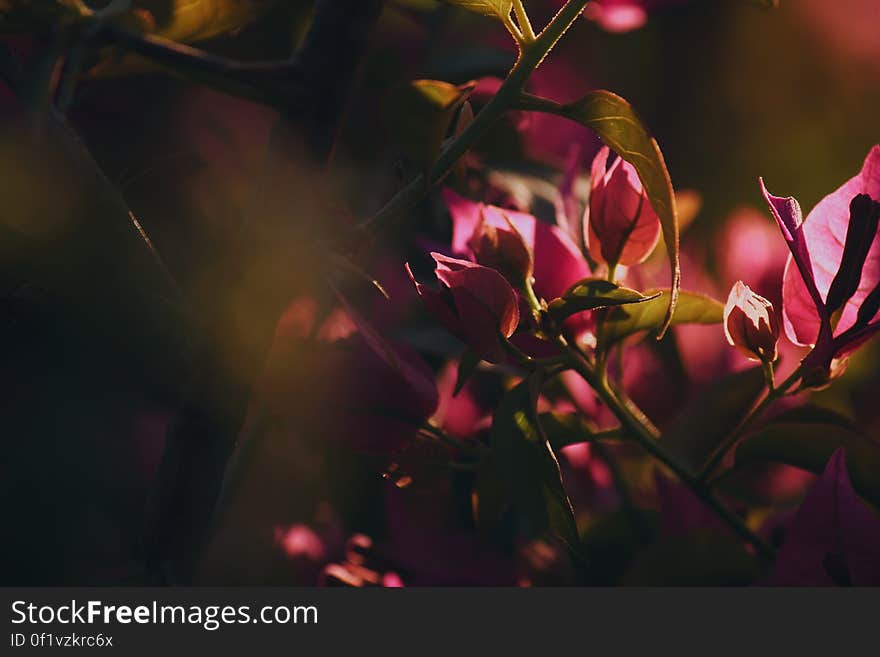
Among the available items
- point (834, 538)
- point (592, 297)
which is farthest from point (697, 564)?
point (592, 297)

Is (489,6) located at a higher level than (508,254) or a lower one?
higher

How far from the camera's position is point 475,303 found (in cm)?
38

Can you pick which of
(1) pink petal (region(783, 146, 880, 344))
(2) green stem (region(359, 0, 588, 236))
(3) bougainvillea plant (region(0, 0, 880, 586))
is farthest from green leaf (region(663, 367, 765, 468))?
(2) green stem (region(359, 0, 588, 236))

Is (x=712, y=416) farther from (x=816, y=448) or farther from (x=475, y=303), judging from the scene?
(x=475, y=303)

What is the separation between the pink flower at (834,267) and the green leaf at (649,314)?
4 cm

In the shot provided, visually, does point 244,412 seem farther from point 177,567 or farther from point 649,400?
point 649,400

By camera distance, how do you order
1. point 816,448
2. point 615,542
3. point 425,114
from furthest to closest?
point 615,542 < point 816,448 < point 425,114

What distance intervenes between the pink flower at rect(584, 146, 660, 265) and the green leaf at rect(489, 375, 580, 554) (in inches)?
3.3

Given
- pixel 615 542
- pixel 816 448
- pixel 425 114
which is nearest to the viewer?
pixel 425 114

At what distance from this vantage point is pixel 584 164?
0.75 m

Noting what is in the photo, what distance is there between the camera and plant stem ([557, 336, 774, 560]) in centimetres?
43

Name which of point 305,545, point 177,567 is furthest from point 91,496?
point 177,567

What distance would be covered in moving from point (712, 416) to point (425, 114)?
0.87ft

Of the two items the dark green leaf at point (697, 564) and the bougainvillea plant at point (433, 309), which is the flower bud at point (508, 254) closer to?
the bougainvillea plant at point (433, 309)
